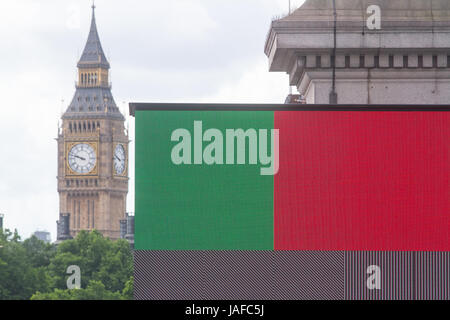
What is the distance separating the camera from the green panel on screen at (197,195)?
28484mm

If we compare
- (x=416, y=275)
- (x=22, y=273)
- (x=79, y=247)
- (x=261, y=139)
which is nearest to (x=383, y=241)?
(x=416, y=275)

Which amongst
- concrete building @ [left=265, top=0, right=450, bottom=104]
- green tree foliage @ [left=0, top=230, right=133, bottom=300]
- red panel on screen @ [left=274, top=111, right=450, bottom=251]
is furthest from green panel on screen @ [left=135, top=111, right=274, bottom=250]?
green tree foliage @ [left=0, top=230, right=133, bottom=300]

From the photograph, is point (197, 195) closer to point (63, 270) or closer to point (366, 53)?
point (366, 53)

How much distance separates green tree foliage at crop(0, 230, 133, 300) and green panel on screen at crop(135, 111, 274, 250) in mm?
102987

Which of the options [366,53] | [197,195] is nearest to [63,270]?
[366,53]

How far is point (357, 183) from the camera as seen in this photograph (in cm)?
2875

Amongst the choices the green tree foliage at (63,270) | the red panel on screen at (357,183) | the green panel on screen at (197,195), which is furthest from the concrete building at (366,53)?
the green tree foliage at (63,270)

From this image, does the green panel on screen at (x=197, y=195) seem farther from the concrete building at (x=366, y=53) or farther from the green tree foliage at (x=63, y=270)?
the green tree foliage at (x=63, y=270)

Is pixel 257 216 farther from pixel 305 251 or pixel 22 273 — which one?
pixel 22 273

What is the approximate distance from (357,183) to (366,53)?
12.5ft

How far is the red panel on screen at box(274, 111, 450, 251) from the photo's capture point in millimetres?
28703

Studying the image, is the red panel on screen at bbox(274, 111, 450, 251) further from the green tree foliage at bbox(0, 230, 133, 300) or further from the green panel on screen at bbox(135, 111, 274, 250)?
the green tree foliage at bbox(0, 230, 133, 300)

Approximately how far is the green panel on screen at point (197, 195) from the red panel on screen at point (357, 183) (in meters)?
0.40
